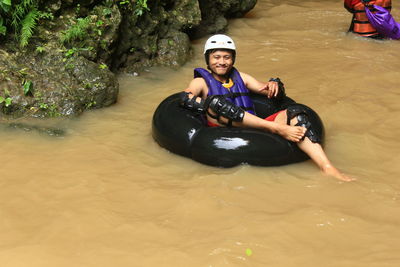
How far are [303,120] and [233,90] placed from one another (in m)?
0.85

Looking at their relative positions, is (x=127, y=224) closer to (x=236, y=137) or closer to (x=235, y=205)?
(x=235, y=205)

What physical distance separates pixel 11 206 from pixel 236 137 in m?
1.97

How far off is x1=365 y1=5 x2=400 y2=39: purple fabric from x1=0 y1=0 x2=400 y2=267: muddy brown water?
2253 millimetres

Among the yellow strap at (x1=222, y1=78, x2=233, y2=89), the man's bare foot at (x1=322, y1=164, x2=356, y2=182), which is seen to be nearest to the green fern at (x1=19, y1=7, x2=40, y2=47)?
the yellow strap at (x1=222, y1=78, x2=233, y2=89)

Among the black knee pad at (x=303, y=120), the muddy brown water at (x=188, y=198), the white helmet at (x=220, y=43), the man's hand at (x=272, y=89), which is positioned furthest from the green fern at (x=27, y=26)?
the black knee pad at (x=303, y=120)

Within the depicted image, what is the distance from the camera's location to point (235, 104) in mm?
4871

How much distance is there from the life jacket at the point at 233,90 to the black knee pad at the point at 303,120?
22.3 inches

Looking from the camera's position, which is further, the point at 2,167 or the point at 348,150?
the point at 348,150

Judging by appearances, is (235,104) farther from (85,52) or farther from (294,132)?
(85,52)

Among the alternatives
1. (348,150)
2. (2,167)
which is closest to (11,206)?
(2,167)

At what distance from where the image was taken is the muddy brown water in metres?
3.22

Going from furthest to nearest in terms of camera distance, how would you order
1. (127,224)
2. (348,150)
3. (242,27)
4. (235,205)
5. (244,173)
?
(242,27) → (348,150) → (244,173) → (235,205) → (127,224)

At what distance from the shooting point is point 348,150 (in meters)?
4.75

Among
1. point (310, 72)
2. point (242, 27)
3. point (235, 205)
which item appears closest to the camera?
point (235, 205)
